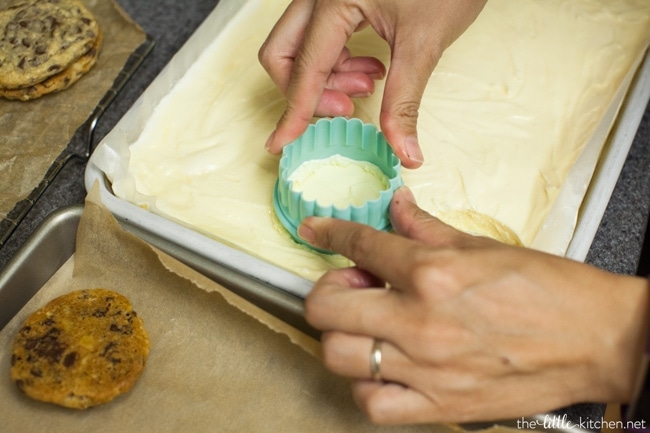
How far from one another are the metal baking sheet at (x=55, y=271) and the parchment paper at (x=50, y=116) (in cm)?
19

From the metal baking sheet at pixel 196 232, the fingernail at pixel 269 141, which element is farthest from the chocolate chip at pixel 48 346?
the fingernail at pixel 269 141

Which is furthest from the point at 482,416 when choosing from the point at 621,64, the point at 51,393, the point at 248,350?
the point at 621,64

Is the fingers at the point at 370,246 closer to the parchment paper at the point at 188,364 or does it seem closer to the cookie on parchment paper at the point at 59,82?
the parchment paper at the point at 188,364

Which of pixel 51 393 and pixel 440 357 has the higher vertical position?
pixel 440 357

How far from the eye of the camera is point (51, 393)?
96 cm

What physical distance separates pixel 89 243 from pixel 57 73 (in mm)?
522

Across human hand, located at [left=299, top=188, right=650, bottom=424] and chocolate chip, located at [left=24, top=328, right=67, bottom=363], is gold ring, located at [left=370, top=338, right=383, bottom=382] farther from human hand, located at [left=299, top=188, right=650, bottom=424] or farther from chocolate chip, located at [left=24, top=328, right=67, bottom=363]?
chocolate chip, located at [left=24, top=328, right=67, bottom=363]

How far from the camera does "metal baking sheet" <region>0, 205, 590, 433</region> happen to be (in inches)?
40.8

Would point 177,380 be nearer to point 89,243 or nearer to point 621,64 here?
point 89,243

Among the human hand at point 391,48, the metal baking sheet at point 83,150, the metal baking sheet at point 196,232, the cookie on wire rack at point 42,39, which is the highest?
the human hand at point 391,48

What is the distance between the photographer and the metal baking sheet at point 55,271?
104 centimetres

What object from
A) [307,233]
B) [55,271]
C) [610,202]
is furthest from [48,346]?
[610,202]

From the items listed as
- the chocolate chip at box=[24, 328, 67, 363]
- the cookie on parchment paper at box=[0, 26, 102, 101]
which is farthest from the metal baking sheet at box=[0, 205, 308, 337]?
the cookie on parchment paper at box=[0, 26, 102, 101]

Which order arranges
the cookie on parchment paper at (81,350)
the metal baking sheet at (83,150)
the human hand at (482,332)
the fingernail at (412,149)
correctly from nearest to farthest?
1. the human hand at (482,332)
2. the cookie on parchment paper at (81,350)
3. the fingernail at (412,149)
4. the metal baking sheet at (83,150)
